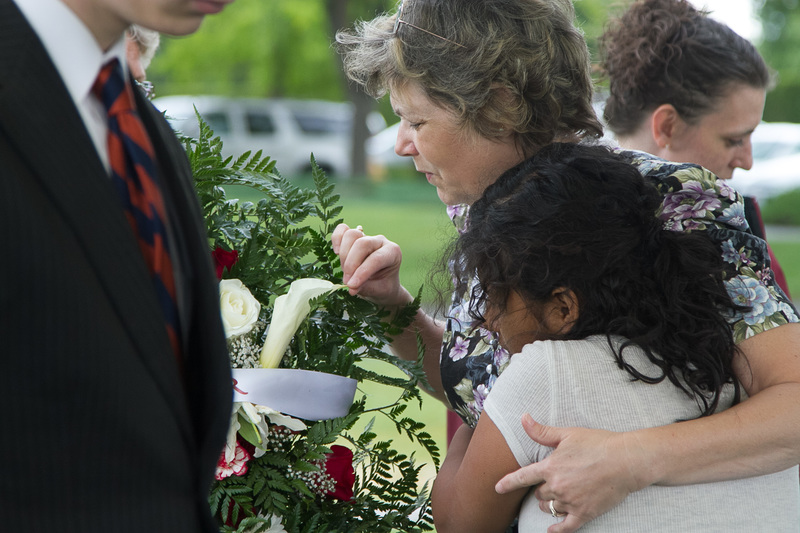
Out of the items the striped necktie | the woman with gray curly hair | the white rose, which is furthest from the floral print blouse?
the striped necktie

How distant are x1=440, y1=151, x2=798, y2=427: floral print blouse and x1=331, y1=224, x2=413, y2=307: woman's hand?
208 mm

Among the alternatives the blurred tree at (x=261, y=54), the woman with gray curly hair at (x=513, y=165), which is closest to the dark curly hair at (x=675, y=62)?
the woman with gray curly hair at (x=513, y=165)

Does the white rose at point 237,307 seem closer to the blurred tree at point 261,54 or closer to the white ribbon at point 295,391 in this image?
the white ribbon at point 295,391

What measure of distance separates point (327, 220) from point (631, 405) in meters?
0.71

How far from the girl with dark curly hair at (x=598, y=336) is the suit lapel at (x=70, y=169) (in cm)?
76

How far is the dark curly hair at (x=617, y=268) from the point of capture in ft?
4.65

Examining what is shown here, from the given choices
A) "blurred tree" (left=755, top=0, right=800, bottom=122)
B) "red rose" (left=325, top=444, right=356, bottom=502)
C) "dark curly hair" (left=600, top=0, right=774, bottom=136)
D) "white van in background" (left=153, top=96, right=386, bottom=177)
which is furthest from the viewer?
"blurred tree" (left=755, top=0, right=800, bottom=122)

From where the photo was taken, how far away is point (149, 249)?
883 mm

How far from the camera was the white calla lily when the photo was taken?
1.49m

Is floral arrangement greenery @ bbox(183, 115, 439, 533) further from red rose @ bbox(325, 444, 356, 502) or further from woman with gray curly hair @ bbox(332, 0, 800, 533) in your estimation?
woman with gray curly hair @ bbox(332, 0, 800, 533)

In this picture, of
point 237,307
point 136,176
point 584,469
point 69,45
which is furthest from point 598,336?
point 69,45

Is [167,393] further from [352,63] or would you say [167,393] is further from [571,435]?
[352,63]

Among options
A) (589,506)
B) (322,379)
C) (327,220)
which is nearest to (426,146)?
(327,220)

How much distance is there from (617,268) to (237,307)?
2.21 ft
